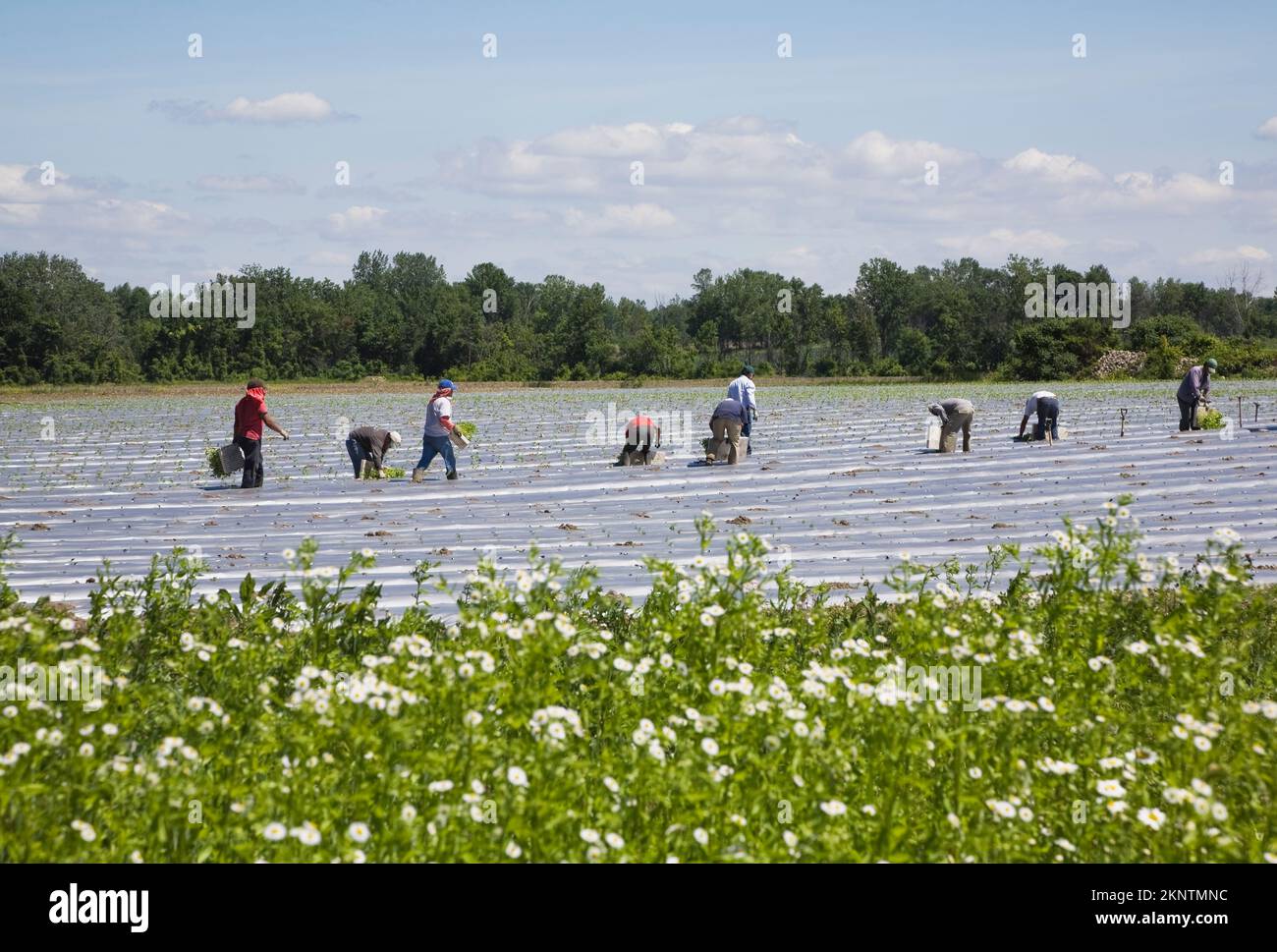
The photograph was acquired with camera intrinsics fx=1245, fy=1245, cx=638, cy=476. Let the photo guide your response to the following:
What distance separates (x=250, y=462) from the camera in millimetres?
16234

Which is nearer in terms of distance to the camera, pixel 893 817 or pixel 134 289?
pixel 893 817

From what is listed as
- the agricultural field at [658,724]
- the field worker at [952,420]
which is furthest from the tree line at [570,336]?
the agricultural field at [658,724]

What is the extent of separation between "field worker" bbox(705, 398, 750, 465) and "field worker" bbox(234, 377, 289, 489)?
6153 mm

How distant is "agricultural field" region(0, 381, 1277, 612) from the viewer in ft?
36.3

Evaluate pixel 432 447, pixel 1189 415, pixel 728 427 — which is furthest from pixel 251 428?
pixel 1189 415

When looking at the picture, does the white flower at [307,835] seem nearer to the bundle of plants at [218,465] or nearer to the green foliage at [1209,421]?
the bundle of plants at [218,465]

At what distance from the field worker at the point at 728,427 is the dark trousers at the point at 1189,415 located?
30.6 feet

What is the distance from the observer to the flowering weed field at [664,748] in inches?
168

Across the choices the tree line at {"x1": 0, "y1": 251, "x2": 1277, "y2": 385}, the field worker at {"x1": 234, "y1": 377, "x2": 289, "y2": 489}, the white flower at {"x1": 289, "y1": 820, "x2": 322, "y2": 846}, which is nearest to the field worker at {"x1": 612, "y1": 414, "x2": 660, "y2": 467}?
the field worker at {"x1": 234, "y1": 377, "x2": 289, "y2": 489}

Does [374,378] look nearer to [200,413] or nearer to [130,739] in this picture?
[200,413]

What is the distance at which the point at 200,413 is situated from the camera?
36031 millimetres
